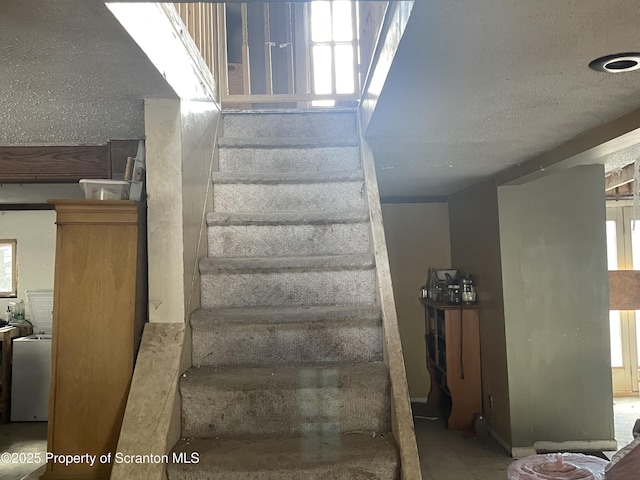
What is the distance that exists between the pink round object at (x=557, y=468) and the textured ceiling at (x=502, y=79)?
146cm

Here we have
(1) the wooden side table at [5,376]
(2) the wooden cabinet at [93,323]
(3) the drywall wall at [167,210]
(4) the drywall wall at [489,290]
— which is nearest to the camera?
(2) the wooden cabinet at [93,323]

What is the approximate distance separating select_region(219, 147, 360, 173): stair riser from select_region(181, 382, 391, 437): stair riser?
134cm

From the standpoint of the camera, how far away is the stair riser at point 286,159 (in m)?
2.70

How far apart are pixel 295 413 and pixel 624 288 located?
187 inches

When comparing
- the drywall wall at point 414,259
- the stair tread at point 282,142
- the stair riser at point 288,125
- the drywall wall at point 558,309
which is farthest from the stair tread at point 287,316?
the drywall wall at point 414,259

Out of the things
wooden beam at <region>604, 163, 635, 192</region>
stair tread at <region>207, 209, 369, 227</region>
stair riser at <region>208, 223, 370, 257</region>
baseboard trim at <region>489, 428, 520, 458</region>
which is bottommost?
baseboard trim at <region>489, 428, 520, 458</region>

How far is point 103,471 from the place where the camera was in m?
1.61

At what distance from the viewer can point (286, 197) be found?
2.50m

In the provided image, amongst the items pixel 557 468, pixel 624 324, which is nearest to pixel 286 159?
pixel 557 468

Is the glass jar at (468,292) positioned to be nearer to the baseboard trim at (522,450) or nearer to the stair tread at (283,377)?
the baseboard trim at (522,450)

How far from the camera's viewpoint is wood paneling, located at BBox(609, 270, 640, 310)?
5.14 meters

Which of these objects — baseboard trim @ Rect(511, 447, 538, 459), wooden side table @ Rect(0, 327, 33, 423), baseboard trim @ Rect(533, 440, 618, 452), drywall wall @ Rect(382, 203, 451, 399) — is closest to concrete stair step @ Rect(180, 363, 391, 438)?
baseboard trim @ Rect(511, 447, 538, 459)

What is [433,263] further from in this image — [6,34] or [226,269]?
[6,34]

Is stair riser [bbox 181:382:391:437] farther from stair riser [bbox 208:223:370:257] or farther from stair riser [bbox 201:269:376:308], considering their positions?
stair riser [bbox 208:223:370:257]
